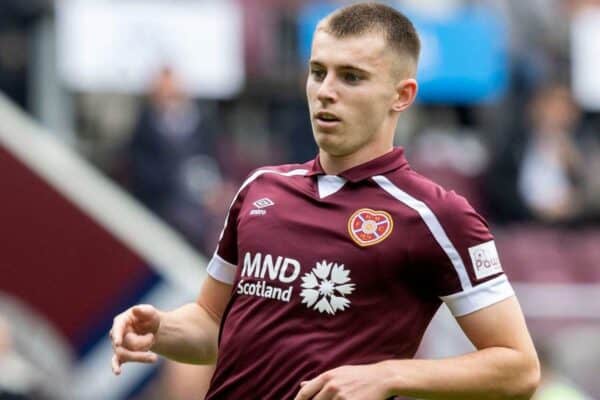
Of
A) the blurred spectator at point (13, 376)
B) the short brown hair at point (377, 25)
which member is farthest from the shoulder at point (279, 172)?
the blurred spectator at point (13, 376)

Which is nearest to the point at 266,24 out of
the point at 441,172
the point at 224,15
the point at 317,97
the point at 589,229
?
the point at 224,15

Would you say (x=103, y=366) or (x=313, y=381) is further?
(x=103, y=366)

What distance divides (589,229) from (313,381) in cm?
922

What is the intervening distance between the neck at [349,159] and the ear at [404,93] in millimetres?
121

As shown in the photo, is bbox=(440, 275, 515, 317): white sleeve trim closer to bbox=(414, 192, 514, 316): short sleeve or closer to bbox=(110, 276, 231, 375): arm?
bbox=(414, 192, 514, 316): short sleeve

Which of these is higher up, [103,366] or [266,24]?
[266,24]

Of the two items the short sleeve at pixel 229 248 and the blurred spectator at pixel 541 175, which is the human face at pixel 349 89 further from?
the blurred spectator at pixel 541 175

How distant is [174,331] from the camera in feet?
15.0

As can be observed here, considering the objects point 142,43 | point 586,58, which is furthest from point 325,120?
point 586,58

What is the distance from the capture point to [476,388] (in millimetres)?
4074

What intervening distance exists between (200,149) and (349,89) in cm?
697

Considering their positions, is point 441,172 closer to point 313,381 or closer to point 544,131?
point 544,131

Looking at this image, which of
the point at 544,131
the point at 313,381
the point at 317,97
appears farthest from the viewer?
the point at 544,131

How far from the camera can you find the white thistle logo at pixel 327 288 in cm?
416
